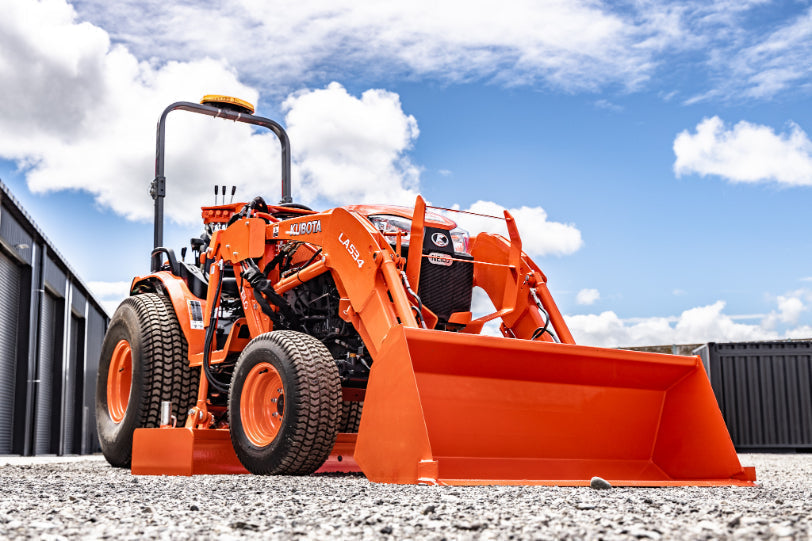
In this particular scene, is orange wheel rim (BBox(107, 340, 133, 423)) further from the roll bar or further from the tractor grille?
the tractor grille

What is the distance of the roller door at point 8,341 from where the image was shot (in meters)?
14.4

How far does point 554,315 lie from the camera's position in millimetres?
6070

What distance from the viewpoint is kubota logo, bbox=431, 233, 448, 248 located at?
5816 mm

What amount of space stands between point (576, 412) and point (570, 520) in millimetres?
2486

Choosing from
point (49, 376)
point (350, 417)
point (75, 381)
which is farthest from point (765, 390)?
point (75, 381)

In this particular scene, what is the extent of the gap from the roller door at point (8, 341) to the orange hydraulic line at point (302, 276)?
1001cm

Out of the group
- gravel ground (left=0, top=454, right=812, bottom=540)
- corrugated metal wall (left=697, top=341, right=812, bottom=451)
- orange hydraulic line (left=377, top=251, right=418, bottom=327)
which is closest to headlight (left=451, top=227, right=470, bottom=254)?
orange hydraulic line (left=377, top=251, right=418, bottom=327)

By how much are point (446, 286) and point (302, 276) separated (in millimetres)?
1020

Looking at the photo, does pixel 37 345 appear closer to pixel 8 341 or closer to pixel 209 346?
pixel 8 341

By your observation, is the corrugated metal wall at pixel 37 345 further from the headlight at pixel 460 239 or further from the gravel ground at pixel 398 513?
the gravel ground at pixel 398 513

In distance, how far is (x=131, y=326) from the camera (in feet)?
23.4

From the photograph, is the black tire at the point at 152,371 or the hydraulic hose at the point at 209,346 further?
the black tire at the point at 152,371

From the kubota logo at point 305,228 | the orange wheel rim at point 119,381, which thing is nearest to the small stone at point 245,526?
the kubota logo at point 305,228

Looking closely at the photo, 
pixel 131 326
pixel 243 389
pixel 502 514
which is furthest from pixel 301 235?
pixel 502 514
